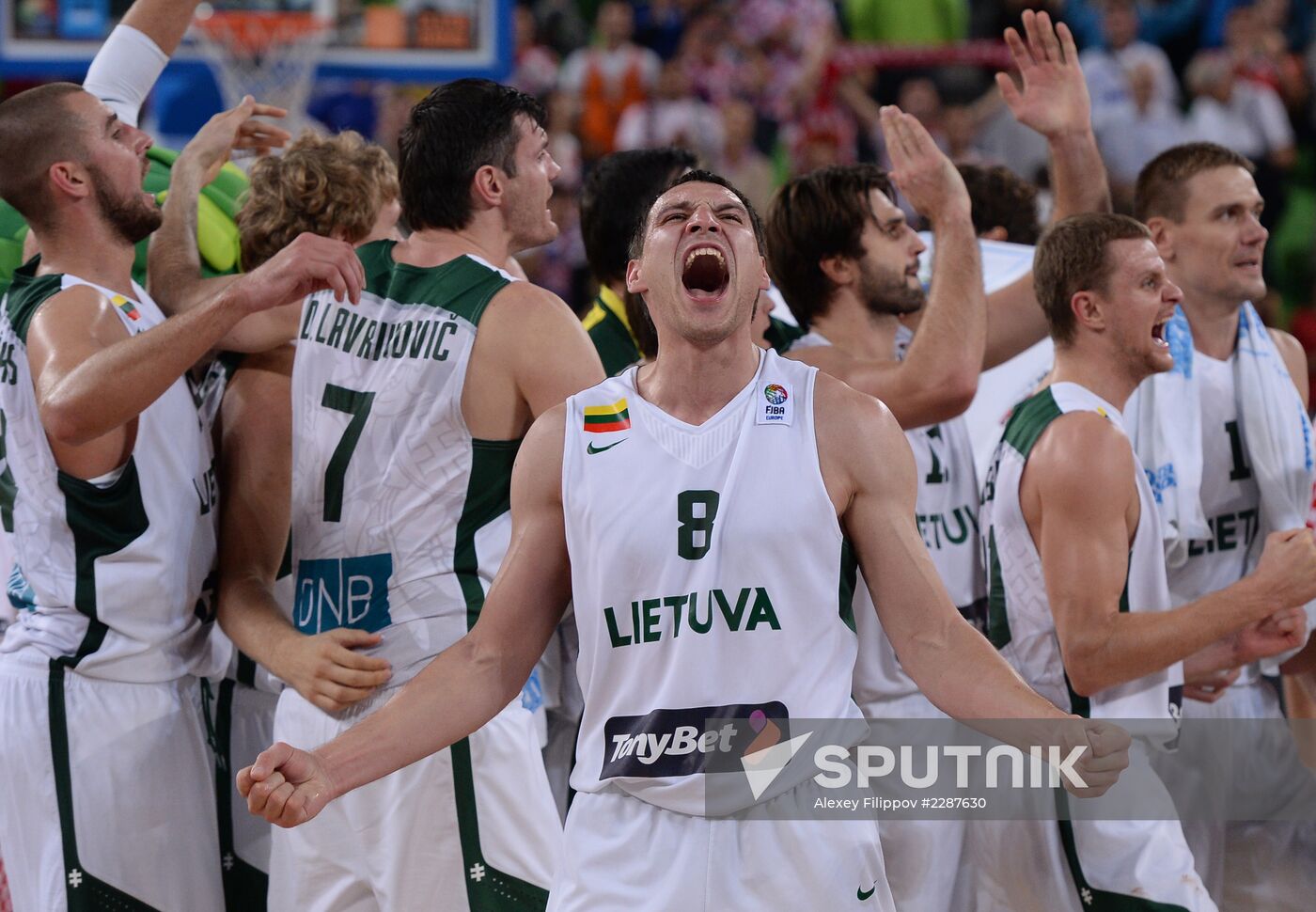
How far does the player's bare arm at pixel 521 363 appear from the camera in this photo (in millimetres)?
3818

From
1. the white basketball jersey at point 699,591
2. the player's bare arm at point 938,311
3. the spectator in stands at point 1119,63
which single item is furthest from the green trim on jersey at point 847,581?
the spectator in stands at point 1119,63

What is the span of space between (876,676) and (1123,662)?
2.74ft

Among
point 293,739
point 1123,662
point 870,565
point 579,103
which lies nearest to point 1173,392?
point 1123,662

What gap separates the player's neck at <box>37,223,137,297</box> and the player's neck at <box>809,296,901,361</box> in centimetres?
226

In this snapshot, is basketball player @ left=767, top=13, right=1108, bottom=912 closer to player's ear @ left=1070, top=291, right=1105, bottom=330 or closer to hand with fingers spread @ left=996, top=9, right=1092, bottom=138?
hand with fingers spread @ left=996, top=9, right=1092, bottom=138

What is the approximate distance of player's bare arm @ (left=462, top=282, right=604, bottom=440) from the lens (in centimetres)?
382

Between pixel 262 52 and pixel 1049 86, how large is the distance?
5828 mm

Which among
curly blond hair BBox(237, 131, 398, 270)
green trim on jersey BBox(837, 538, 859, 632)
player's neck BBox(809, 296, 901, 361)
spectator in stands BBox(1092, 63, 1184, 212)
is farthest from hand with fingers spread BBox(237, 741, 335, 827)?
spectator in stands BBox(1092, 63, 1184, 212)

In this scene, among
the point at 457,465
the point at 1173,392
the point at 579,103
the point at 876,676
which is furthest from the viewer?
the point at 579,103

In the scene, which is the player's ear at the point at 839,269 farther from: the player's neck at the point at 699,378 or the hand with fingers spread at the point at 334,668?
the hand with fingers spread at the point at 334,668

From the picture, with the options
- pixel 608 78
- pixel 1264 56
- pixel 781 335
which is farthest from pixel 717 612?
pixel 1264 56

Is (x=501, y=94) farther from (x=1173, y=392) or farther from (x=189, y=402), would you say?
(x=1173, y=392)

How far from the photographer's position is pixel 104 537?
13.5ft

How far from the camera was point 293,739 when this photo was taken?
399cm
